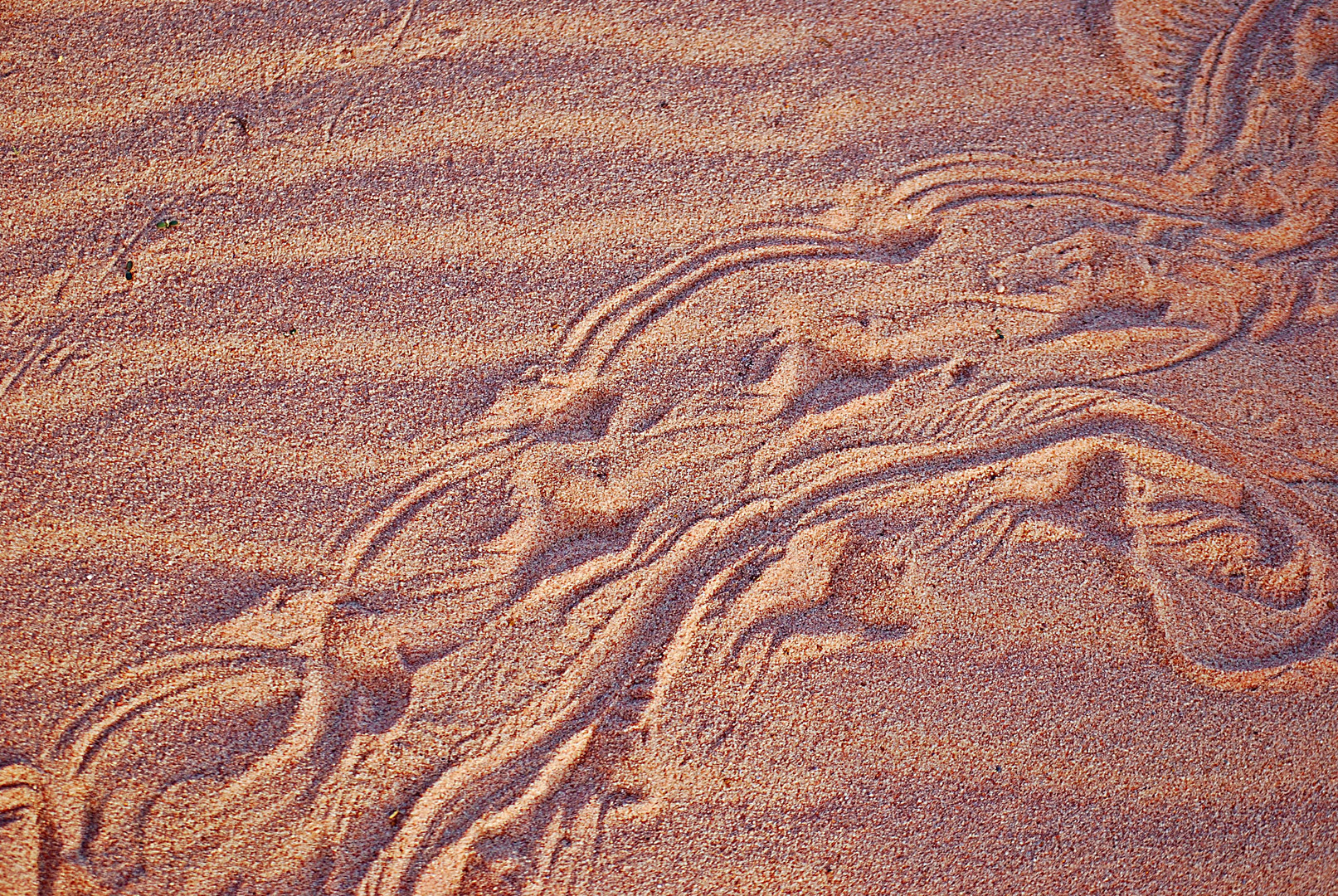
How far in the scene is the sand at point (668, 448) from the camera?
172cm

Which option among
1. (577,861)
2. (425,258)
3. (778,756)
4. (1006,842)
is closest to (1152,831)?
(1006,842)

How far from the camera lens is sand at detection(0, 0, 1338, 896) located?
1.72 meters

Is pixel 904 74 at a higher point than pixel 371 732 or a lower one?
higher

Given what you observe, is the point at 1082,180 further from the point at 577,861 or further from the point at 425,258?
the point at 577,861

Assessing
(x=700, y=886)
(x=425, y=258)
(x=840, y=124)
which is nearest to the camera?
(x=700, y=886)

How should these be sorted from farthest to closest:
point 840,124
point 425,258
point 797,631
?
point 840,124, point 425,258, point 797,631

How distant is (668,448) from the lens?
6.51 feet

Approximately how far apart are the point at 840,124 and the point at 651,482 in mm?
1022

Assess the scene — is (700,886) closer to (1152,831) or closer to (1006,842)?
(1006,842)

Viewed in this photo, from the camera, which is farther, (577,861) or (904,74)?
(904,74)

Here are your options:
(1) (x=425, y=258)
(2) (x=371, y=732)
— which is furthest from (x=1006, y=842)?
(1) (x=425, y=258)

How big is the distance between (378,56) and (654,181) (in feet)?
2.48

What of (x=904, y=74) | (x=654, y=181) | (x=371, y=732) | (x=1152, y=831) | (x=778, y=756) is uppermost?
(x=904, y=74)

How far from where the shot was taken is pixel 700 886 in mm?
1666
